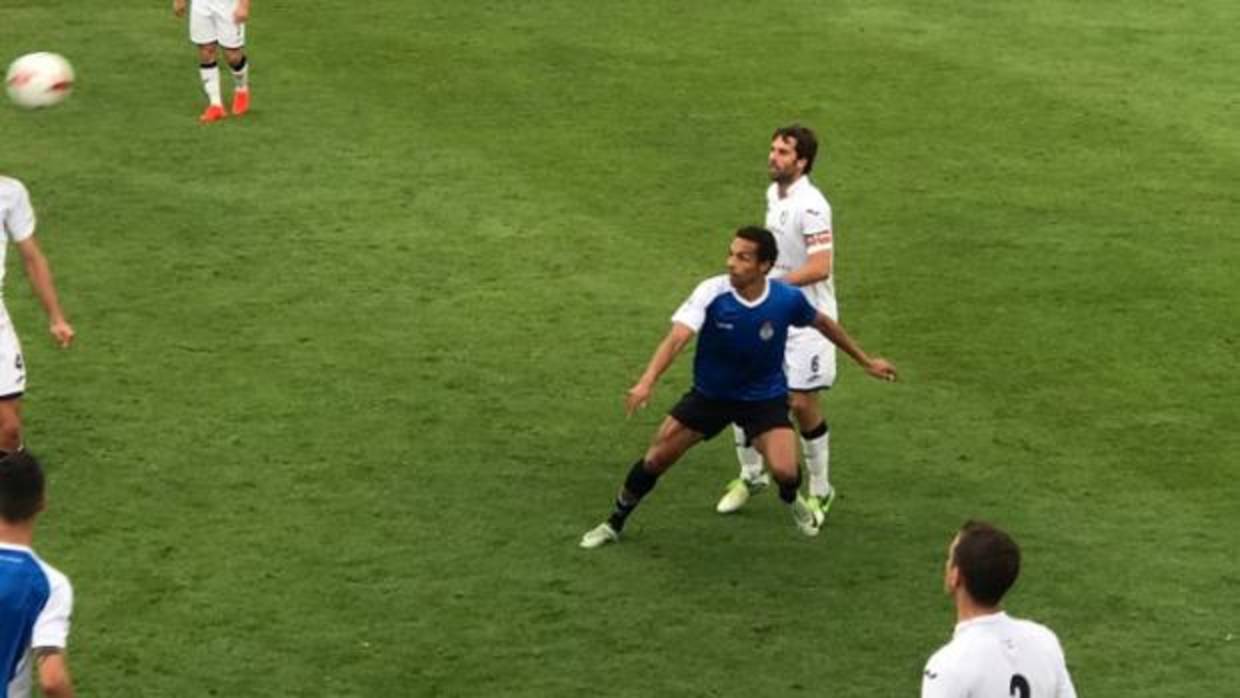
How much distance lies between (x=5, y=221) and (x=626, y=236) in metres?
7.33

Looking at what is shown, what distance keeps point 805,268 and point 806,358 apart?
0.62 metres

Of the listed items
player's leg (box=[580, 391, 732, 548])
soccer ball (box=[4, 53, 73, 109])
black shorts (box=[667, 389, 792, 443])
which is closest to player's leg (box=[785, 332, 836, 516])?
black shorts (box=[667, 389, 792, 443])

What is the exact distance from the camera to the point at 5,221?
1308cm

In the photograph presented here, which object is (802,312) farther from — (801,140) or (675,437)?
(801,140)

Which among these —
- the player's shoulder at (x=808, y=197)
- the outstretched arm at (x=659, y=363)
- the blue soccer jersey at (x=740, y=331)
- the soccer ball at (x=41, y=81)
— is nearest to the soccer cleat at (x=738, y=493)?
the blue soccer jersey at (x=740, y=331)

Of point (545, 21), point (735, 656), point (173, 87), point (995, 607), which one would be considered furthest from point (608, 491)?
point (545, 21)

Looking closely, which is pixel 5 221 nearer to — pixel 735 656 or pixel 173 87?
pixel 735 656

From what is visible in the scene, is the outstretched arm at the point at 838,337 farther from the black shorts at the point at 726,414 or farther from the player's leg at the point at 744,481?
the player's leg at the point at 744,481

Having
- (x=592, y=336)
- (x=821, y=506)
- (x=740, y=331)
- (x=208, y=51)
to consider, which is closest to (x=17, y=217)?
(x=740, y=331)

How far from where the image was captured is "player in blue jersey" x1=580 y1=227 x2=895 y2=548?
1314 centimetres

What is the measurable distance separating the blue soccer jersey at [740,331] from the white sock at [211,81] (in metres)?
10.1

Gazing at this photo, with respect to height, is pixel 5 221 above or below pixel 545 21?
above

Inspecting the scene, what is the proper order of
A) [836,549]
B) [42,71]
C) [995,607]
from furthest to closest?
[42,71] < [836,549] < [995,607]

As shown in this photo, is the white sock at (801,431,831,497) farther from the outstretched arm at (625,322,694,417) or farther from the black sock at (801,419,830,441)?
the outstretched arm at (625,322,694,417)
